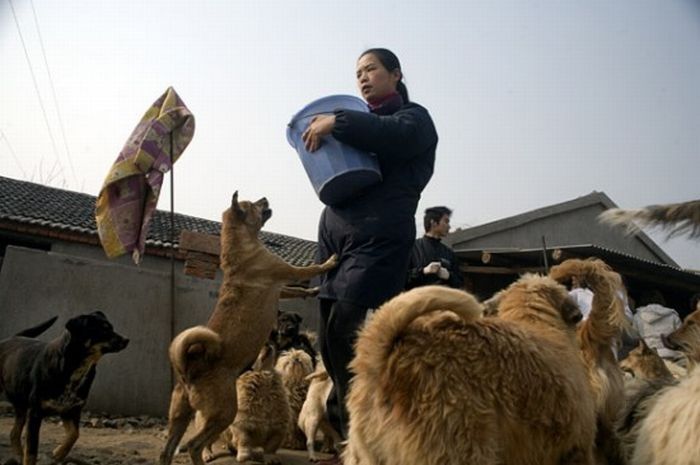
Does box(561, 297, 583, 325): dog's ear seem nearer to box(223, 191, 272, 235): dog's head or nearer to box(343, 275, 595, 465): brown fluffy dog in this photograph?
box(343, 275, 595, 465): brown fluffy dog

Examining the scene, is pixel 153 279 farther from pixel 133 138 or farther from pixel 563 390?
pixel 563 390

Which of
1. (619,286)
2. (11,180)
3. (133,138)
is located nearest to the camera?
(619,286)

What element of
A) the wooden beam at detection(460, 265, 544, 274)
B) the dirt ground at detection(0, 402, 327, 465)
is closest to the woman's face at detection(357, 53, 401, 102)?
the dirt ground at detection(0, 402, 327, 465)

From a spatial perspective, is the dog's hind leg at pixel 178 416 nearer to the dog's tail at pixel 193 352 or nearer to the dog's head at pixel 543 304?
the dog's tail at pixel 193 352

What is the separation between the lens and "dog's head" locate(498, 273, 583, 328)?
2.73 meters

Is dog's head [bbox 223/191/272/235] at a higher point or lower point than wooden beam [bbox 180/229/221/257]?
lower

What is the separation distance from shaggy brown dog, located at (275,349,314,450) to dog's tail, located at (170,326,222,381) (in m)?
2.23

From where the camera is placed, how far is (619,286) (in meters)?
3.47

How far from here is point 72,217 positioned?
1577 centimetres

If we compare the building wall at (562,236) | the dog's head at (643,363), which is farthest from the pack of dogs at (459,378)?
the building wall at (562,236)

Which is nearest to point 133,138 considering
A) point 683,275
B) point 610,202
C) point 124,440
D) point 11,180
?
point 124,440

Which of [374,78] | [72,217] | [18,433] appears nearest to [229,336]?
[18,433]

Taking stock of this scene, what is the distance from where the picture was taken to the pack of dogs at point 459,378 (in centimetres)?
206

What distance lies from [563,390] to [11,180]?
20.8 m
